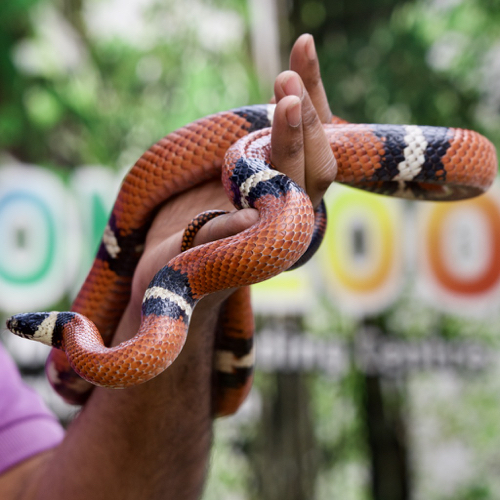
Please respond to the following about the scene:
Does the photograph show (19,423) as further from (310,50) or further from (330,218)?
(330,218)

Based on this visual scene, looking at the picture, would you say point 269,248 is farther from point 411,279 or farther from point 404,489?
point 404,489

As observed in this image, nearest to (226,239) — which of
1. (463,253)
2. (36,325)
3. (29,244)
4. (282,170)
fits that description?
(282,170)

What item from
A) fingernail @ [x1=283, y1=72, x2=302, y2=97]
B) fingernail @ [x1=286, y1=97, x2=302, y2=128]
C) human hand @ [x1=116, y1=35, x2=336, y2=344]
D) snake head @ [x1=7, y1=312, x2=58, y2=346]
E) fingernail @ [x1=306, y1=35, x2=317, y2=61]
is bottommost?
snake head @ [x1=7, y1=312, x2=58, y2=346]

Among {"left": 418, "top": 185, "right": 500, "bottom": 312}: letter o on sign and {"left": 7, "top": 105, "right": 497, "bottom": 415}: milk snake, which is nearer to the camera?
{"left": 7, "top": 105, "right": 497, "bottom": 415}: milk snake

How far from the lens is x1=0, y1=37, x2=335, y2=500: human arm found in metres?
1.64

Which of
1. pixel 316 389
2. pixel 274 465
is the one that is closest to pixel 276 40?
pixel 316 389

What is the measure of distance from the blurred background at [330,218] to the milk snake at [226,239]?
3.32 meters

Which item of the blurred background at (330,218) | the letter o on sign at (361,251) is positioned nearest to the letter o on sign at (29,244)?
the blurred background at (330,218)

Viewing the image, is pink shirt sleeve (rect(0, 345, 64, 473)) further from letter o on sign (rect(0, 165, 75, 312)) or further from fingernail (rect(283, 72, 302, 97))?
letter o on sign (rect(0, 165, 75, 312))

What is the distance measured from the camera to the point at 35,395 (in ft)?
8.05

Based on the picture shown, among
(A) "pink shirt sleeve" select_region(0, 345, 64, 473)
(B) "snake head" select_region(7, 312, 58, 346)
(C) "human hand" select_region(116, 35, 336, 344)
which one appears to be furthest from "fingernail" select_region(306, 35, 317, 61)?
(A) "pink shirt sleeve" select_region(0, 345, 64, 473)

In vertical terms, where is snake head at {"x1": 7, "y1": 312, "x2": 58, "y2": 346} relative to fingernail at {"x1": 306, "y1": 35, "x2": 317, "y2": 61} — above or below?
below

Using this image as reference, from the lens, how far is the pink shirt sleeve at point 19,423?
2.23m

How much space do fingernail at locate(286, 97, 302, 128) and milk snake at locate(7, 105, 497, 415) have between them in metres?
0.14
